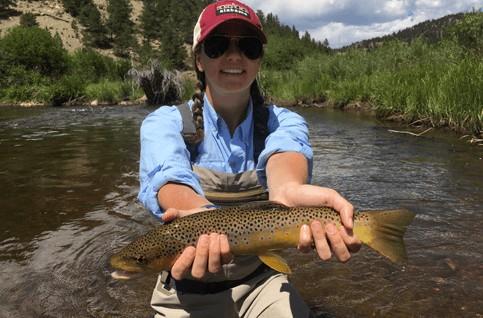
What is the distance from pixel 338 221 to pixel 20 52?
79306 millimetres

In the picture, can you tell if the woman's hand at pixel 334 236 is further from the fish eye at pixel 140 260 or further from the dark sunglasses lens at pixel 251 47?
the dark sunglasses lens at pixel 251 47

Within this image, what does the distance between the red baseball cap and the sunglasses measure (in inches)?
2.0

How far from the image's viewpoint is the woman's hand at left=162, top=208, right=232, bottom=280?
7.52 ft

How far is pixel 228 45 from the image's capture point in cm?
303

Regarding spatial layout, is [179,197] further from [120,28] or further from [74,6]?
[74,6]

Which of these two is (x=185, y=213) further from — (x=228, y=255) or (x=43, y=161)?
(x=43, y=161)

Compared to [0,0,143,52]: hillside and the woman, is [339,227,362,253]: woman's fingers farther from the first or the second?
[0,0,143,52]: hillside

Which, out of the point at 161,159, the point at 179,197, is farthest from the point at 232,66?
the point at 179,197

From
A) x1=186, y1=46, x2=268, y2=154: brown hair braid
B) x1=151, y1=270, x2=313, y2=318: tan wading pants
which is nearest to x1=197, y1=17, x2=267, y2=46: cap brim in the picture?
x1=186, y1=46, x2=268, y2=154: brown hair braid

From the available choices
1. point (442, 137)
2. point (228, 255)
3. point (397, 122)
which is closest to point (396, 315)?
point (228, 255)

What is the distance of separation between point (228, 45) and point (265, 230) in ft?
4.26

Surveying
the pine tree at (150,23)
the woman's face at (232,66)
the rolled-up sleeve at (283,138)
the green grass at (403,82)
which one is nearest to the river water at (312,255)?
the green grass at (403,82)

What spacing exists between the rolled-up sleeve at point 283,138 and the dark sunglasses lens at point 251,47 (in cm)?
55

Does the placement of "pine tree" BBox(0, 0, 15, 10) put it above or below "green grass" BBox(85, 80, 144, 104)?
above
